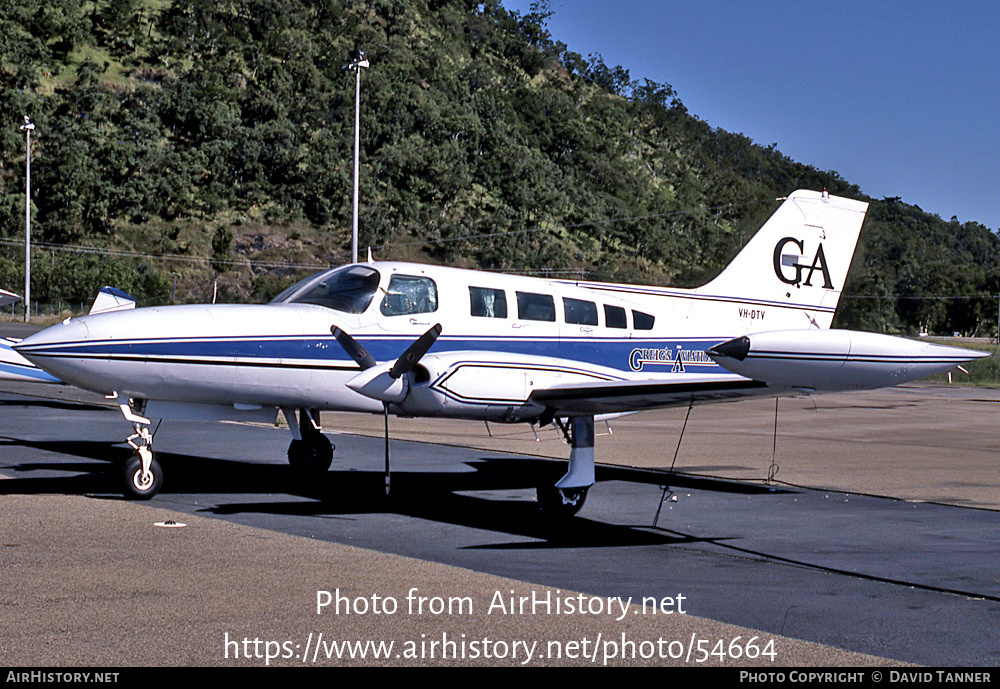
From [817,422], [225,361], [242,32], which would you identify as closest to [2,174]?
[242,32]

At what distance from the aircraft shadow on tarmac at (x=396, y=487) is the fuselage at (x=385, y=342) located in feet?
4.08

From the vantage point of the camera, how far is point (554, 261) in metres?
114

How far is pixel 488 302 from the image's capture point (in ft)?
43.7

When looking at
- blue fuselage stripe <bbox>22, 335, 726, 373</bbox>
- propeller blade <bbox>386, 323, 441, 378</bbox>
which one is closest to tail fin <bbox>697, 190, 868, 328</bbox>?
blue fuselage stripe <bbox>22, 335, 726, 373</bbox>

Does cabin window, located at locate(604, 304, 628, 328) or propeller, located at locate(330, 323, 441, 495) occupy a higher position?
cabin window, located at locate(604, 304, 628, 328)

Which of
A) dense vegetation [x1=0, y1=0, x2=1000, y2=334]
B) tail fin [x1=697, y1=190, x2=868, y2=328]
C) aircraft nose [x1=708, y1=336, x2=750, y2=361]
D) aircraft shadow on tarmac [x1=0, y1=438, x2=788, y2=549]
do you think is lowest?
aircraft shadow on tarmac [x1=0, y1=438, x2=788, y2=549]

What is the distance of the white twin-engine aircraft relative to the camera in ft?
31.7

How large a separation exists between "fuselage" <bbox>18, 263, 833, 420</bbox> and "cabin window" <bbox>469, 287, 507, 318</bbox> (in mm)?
15

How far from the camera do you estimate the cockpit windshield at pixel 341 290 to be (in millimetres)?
12820

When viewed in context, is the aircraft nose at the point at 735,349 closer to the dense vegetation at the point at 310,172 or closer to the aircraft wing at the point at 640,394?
the aircraft wing at the point at 640,394

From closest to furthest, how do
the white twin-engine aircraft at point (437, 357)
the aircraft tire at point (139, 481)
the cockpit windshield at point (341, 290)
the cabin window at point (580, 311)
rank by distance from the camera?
the white twin-engine aircraft at point (437, 357) → the aircraft tire at point (139, 481) → the cockpit windshield at point (341, 290) → the cabin window at point (580, 311)

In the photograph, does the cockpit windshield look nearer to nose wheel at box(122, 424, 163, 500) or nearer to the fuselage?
the fuselage

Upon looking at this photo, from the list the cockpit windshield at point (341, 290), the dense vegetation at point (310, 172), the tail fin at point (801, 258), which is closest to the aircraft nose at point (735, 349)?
the cockpit windshield at point (341, 290)
